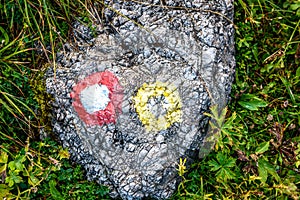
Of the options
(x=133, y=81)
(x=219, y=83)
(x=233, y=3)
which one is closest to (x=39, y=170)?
(x=133, y=81)

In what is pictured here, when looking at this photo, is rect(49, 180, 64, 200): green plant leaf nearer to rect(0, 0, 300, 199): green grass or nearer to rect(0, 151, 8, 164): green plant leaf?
rect(0, 0, 300, 199): green grass

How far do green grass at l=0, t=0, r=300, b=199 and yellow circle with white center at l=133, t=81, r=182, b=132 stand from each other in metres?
0.27

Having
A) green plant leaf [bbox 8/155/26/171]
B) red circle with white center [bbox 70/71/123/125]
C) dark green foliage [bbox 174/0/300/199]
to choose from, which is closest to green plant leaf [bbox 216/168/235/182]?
dark green foliage [bbox 174/0/300/199]

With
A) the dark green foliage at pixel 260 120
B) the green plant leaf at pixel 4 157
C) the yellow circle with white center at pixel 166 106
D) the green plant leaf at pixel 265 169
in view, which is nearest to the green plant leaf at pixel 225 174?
the dark green foliage at pixel 260 120

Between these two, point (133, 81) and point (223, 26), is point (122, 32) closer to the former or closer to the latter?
point (133, 81)

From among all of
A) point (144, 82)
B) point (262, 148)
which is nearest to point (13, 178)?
point (144, 82)

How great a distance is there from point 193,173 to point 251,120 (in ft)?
1.90

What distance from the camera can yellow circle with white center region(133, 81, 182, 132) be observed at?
2762 mm

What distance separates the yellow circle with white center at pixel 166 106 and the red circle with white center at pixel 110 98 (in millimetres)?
118

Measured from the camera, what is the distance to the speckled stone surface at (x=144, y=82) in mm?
2777

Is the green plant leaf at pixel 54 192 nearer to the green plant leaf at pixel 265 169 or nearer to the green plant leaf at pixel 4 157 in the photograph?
the green plant leaf at pixel 4 157

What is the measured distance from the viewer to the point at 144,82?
2.77m

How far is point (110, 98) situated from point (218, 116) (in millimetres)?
696

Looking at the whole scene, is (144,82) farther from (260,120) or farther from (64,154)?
(260,120)
